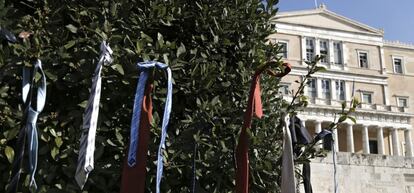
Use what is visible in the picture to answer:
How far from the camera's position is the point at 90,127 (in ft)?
9.12

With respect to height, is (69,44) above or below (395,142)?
below

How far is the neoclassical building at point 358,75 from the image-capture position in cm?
4519

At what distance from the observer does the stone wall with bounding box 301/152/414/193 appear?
15.9m

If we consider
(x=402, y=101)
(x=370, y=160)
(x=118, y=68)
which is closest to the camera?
(x=118, y=68)

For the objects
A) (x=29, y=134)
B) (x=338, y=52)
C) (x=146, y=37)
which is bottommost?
(x=29, y=134)

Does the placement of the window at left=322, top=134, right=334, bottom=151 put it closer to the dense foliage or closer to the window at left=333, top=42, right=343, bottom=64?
the dense foliage

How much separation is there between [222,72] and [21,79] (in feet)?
4.18

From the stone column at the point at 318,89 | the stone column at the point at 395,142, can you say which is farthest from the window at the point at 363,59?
the stone column at the point at 395,142

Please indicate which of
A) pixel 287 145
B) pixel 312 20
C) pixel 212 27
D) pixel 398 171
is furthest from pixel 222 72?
pixel 312 20

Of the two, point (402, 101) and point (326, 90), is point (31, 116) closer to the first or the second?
point (326, 90)

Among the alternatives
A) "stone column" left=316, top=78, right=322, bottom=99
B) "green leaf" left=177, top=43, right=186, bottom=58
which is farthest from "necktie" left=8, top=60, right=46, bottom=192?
"stone column" left=316, top=78, right=322, bottom=99

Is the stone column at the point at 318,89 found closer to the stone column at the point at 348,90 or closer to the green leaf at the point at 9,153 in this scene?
the stone column at the point at 348,90

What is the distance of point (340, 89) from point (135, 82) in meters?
45.9

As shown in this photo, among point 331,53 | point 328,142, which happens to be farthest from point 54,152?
point 331,53
